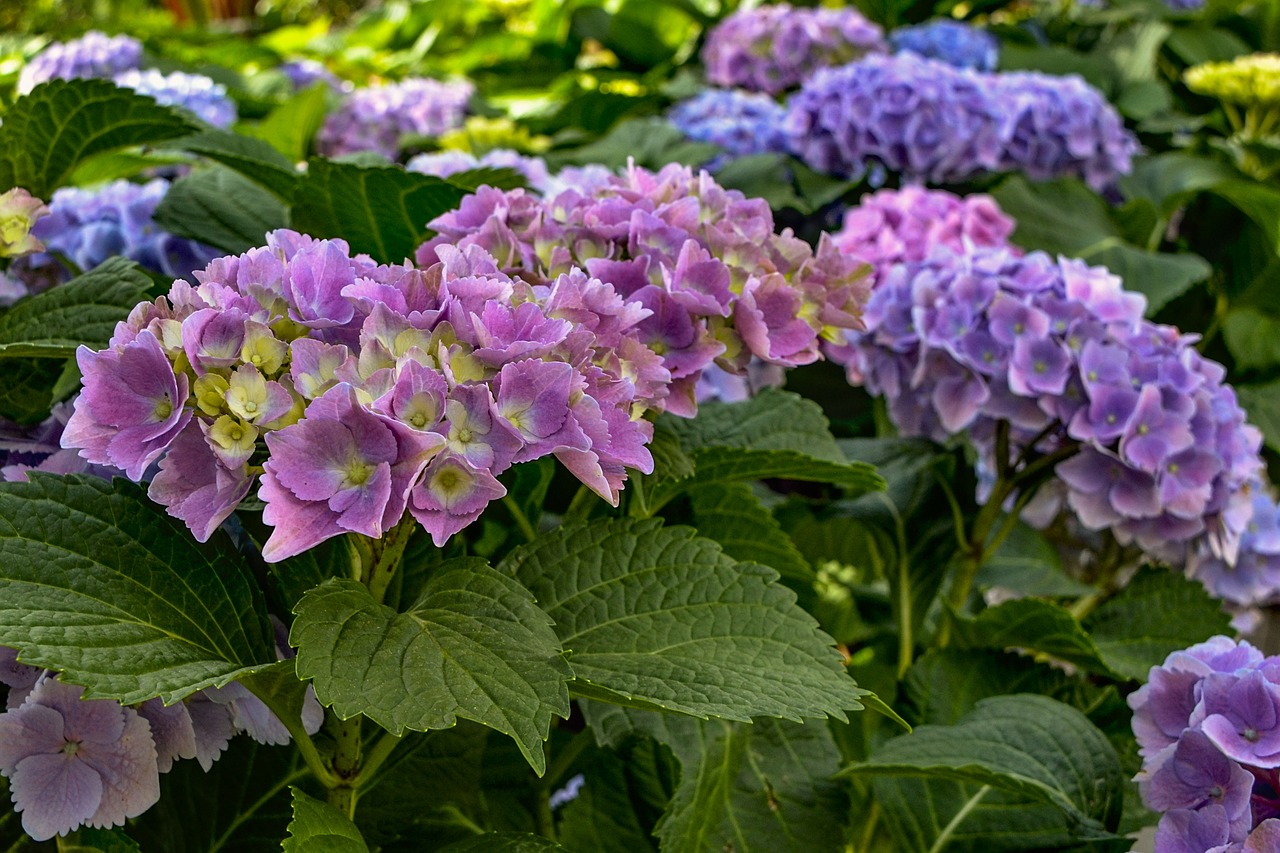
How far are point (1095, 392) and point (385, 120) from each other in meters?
1.47

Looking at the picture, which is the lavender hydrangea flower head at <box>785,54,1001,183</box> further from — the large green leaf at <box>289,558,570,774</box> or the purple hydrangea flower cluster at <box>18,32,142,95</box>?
the large green leaf at <box>289,558,570,774</box>

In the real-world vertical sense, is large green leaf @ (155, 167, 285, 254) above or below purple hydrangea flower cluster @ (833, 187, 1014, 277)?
above

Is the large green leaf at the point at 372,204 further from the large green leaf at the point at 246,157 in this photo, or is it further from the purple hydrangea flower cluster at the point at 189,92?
the purple hydrangea flower cluster at the point at 189,92

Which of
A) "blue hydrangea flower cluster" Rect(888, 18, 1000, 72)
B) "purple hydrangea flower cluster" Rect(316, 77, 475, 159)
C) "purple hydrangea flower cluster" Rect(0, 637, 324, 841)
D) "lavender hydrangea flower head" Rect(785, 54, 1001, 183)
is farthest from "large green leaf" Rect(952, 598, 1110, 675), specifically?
→ "blue hydrangea flower cluster" Rect(888, 18, 1000, 72)

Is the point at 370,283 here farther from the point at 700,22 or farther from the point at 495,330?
the point at 700,22

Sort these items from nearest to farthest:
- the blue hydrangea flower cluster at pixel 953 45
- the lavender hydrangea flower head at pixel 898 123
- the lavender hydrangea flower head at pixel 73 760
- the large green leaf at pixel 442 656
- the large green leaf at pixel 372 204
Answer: the large green leaf at pixel 442 656 < the lavender hydrangea flower head at pixel 73 760 < the large green leaf at pixel 372 204 < the lavender hydrangea flower head at pixel 898 123 < the blue hydrangea flower cluster at pixel 953 45

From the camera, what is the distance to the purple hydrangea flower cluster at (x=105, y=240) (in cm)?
113

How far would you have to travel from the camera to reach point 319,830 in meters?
0.60

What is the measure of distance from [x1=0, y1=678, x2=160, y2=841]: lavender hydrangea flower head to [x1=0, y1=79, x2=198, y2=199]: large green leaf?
50cm

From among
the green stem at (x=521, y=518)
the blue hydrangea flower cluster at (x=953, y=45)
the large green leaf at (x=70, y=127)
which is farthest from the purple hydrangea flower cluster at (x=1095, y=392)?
the blue hydrangea flower cluster at (x=953, y=45)

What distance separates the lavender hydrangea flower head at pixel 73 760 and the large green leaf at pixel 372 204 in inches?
16.2

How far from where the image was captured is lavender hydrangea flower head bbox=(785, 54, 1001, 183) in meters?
1.88

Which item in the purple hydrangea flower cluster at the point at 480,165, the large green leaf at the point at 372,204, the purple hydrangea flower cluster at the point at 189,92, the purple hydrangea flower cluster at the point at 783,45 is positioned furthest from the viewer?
the purple hydrangea flower cluster at the point at 783,45

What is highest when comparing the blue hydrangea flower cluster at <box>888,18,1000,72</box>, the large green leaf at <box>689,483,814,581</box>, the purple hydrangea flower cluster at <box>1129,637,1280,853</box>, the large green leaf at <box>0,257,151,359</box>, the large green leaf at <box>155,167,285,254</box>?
the large green leaf at <box>0,257,151,359</box>
